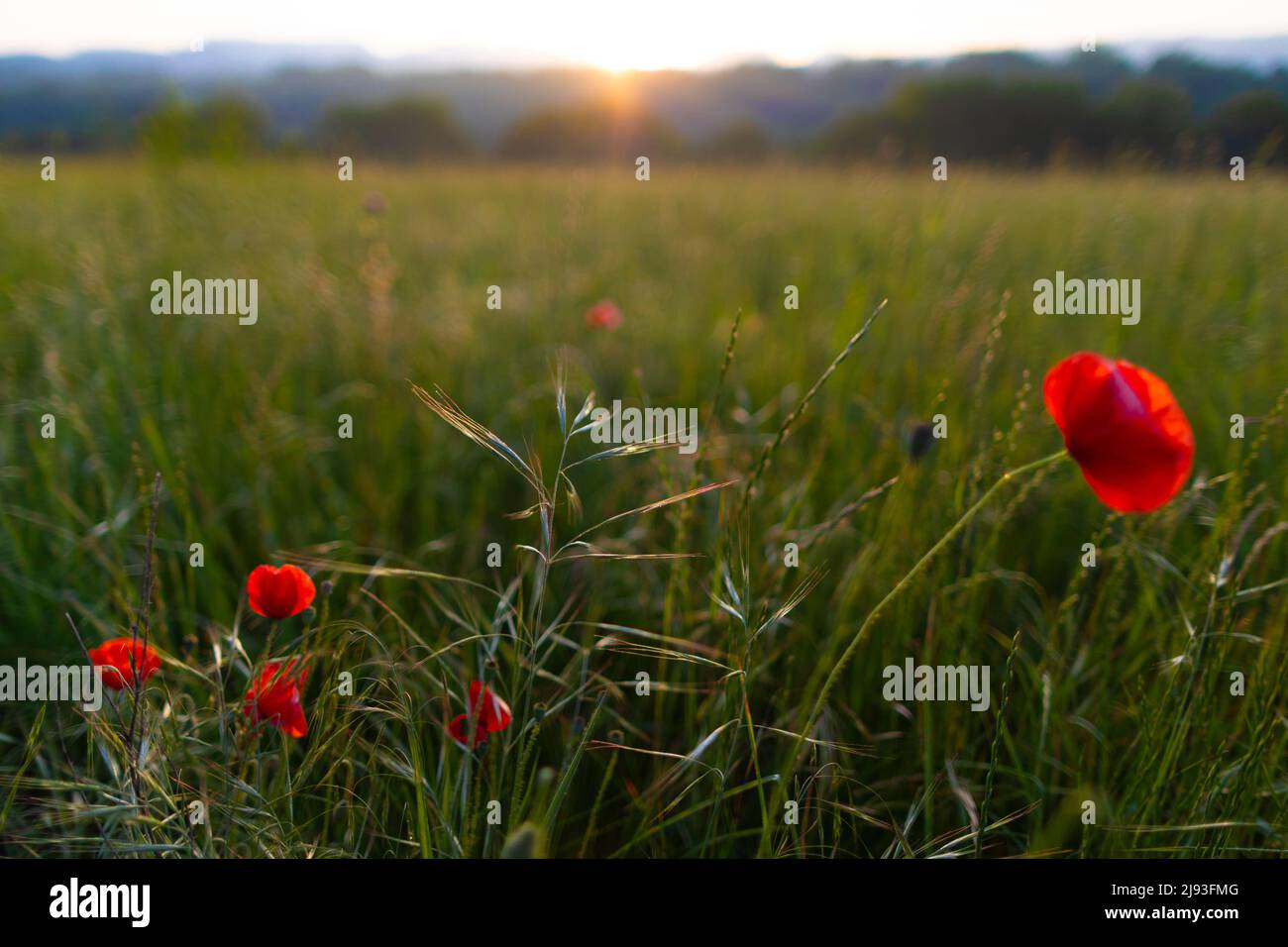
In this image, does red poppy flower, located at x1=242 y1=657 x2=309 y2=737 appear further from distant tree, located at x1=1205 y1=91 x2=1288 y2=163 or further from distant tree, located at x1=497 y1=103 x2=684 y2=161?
distant tree, located at x1=497 y1=103 x2=684 y2=161

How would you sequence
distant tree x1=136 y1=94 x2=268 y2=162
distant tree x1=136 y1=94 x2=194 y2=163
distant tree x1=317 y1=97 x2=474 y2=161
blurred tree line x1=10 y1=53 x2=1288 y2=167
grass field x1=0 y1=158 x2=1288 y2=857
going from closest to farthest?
1. grass field x1=0 y1=158 x2=1288 y2=857
2. blurred tree line x1=10 y1=53 x2=1288 y2=167
3. distant tree x1=136 y1=94 x2=194 y2=163
4. distant tree x1=136 y1=94 x2=268 y2=162
5. distant tree x1=317 y1=97 x2=474 y2=161

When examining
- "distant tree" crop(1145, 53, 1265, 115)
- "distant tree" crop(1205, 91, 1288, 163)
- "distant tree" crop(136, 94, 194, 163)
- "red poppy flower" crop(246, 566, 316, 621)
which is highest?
"distant tree" crop(136, 94, 194, 163)

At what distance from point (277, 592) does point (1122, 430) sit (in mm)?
888

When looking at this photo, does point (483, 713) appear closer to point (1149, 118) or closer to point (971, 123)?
point (1149, 118)

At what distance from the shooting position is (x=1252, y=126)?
2.27m

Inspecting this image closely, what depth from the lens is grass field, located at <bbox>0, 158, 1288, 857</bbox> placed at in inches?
34.0

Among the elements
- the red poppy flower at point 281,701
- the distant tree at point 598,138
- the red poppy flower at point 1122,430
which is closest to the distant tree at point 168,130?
the distant tree at point 598,138

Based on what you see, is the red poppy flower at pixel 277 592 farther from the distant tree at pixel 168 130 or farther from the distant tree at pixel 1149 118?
the distant tree at pixel 168 130

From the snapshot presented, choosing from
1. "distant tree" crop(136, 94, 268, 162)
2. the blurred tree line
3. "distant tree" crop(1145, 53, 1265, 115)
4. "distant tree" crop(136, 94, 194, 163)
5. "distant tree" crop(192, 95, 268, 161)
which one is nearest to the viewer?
"distant tree" crop(1145, 53, 1265, 115)

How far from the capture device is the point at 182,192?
4.12m

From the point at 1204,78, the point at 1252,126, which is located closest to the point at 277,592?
the point at 1204,78

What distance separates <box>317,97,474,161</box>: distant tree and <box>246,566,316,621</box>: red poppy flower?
7.65m

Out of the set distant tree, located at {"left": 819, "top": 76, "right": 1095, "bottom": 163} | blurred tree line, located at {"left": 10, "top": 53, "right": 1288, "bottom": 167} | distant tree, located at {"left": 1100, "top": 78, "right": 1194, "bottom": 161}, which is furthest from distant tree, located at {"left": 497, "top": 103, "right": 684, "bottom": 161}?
distant tree, located at {"left": 1100, "top": 78, "right": 1194, "bottom": 161}
